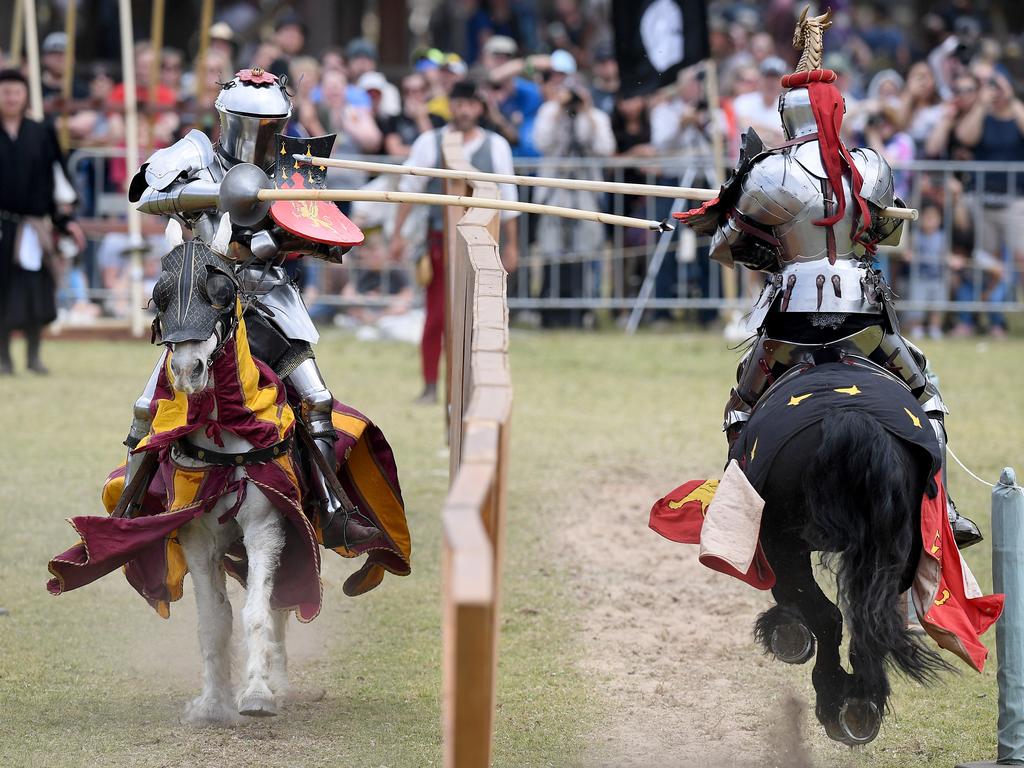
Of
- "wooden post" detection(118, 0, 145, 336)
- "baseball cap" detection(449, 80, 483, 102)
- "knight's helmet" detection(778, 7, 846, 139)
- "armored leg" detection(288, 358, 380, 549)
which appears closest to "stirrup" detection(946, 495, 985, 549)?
"knight's helmet" detection(778, 7, 846, 139)

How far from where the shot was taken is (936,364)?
13867 mm

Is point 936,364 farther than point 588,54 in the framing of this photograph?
No

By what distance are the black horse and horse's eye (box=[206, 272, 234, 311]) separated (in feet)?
5.39

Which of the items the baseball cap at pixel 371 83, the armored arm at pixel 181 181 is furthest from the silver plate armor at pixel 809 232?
the baseball cap at pixel 371 83

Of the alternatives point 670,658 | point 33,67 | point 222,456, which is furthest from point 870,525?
point 33,67

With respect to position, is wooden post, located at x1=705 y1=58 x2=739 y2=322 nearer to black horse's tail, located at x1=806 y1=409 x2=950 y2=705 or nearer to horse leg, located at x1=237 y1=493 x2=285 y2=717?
horse leg, located at x1=237 y1=493 x2=285 y2=717

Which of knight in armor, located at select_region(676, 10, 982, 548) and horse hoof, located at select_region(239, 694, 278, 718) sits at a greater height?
knight in armor, located at select_region(676, 10, 982, 548)

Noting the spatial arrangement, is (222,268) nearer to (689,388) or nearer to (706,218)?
(706,218)

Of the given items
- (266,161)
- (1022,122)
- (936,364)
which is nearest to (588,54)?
(1022,122)

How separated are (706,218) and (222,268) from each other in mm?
1624

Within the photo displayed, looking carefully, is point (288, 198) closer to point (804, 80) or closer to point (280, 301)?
point (280, 301)

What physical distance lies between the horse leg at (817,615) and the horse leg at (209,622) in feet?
5.90

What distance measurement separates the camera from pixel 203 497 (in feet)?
18.2

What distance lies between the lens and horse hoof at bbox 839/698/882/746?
207 inches
